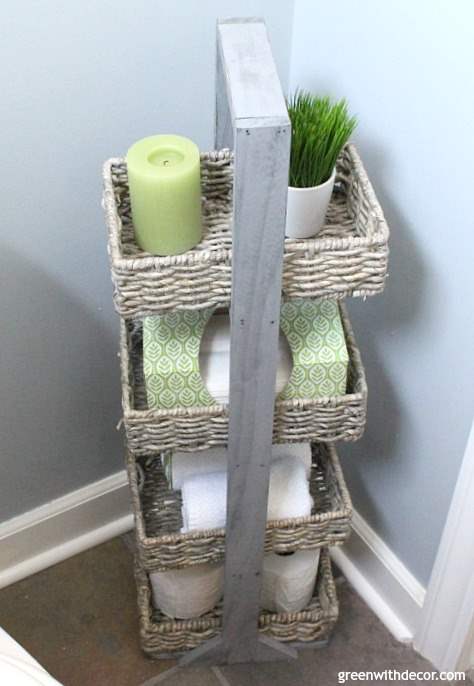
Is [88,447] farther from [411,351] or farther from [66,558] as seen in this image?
[411,351]

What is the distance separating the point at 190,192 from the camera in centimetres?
94

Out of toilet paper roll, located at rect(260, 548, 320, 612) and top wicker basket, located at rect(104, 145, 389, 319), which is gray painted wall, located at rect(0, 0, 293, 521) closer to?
top wicker basket, located at rect(104, 145, 389, 319)

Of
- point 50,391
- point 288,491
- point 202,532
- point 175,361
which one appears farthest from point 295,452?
point 50,391

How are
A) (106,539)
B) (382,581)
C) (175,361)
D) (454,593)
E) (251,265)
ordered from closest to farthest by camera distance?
(251,265) → (175,361) → (454,593) → (382,581) → (106,539)

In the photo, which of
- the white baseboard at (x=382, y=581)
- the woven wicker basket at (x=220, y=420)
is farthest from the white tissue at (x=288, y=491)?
the white baseboard at (x=382, y=581)

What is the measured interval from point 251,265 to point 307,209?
14 centimetres

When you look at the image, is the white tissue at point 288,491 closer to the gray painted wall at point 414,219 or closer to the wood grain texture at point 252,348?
the wood grain texture at point 252,348

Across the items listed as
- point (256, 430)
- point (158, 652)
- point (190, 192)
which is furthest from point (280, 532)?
point (190, 192)

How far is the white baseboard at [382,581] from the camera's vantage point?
56.2 inches

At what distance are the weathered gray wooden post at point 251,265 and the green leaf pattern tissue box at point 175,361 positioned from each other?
64mm

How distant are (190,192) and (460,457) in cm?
54

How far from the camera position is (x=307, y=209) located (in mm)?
993

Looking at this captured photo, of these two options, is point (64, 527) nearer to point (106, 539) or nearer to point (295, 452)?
point (106, 539)

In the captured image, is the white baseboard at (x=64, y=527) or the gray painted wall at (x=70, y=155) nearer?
the gray painted wall at (x=70, y=155)
